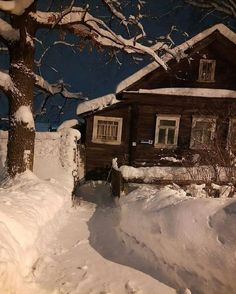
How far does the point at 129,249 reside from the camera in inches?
229

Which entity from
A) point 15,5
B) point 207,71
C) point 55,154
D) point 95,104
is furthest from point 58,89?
point 207,71

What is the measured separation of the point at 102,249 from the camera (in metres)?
6.00

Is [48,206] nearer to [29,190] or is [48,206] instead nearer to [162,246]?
[29,190]

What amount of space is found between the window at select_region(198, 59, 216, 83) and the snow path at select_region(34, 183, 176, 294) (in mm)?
10569

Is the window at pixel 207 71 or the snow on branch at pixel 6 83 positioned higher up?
the window at pixel 207 71

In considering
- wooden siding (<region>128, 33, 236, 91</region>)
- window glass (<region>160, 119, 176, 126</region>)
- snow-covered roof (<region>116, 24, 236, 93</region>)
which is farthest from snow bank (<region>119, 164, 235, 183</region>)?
wooden siding (<region>128, 33, 236, 91</region>)

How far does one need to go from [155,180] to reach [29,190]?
16.0ft

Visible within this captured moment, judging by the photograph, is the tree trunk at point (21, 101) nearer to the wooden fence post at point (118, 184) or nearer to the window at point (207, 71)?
the wooden fence post at point (118, 184)

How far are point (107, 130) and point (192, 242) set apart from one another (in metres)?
12.0

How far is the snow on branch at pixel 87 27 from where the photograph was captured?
8.38 meters

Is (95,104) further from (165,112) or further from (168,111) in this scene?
(168,111)

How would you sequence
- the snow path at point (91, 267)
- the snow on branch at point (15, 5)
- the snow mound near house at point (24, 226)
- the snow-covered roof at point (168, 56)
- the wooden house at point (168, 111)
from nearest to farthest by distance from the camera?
1. the snow mound near house at point (24, 226)
2. the snow path at point (91, 267)
3. the snow on branch at point (15, 5)
4. the snow-covered roof at point (168, 56)
5. the wooden house at point (168, 111)

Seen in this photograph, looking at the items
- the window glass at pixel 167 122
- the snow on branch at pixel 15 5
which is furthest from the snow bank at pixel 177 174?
the snow on branch at pixel 15 5

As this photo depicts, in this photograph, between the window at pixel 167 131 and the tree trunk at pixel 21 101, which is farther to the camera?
the window at pixel 167 131
